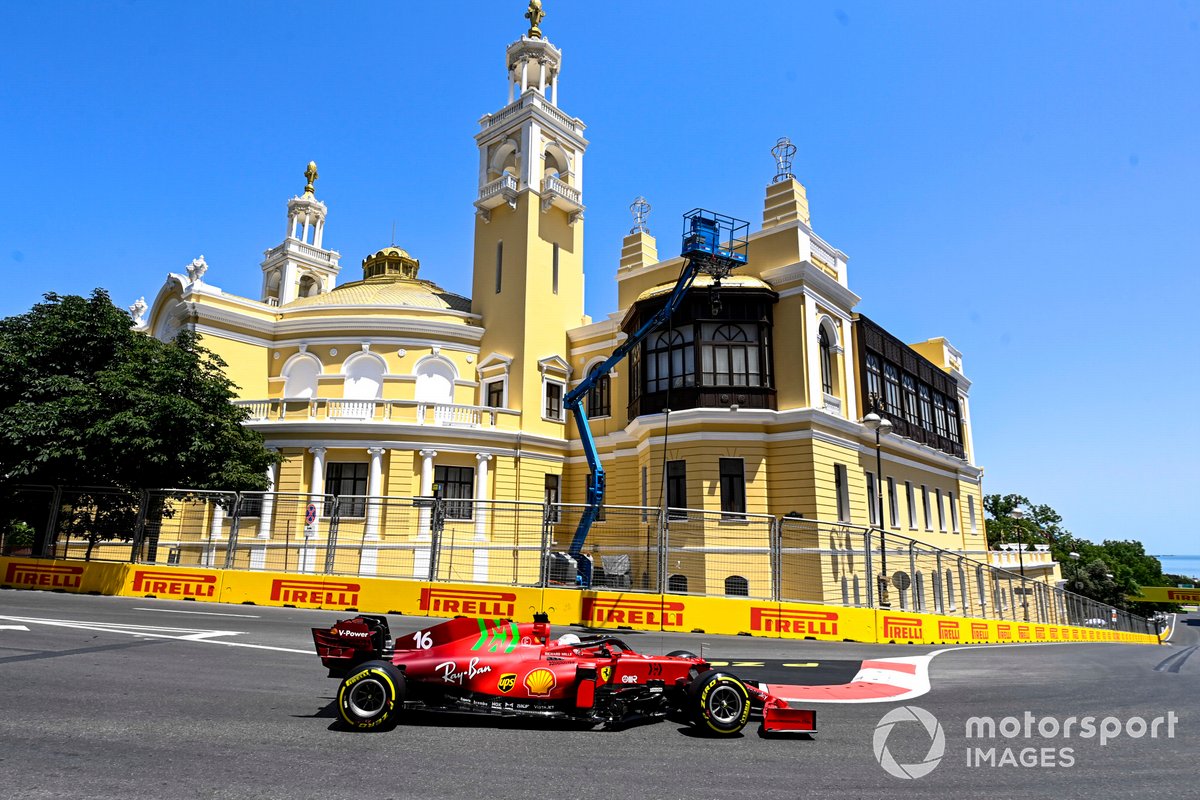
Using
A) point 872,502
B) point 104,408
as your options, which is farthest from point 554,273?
point 104,408

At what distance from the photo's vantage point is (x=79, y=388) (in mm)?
20062

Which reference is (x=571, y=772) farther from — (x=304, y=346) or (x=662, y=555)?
(x=304, y=346)

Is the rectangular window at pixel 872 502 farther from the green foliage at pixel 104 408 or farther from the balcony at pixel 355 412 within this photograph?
the green foliage at pixel 104 408

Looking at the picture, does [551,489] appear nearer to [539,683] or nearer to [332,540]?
[332,540]

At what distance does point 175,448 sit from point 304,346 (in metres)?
12.5

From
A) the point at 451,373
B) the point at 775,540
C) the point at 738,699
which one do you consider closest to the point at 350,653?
the point at 738,699

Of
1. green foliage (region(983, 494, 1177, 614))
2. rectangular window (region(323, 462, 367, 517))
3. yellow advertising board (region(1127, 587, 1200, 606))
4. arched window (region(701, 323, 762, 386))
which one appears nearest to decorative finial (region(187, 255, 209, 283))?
rectangular window (region(323, 462, 367, 517))

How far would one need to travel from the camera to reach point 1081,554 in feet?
314

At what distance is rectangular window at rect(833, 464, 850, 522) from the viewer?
2469 cm

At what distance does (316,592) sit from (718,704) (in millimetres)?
12812

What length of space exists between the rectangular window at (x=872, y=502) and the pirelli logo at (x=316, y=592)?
64.7 feet

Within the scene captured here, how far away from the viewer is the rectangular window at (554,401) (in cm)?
3258

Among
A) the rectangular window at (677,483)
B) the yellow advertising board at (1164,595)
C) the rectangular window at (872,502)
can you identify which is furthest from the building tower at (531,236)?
the yellow advertising board at (1164,595)

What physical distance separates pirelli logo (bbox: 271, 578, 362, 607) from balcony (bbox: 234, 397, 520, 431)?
38.7 feet
